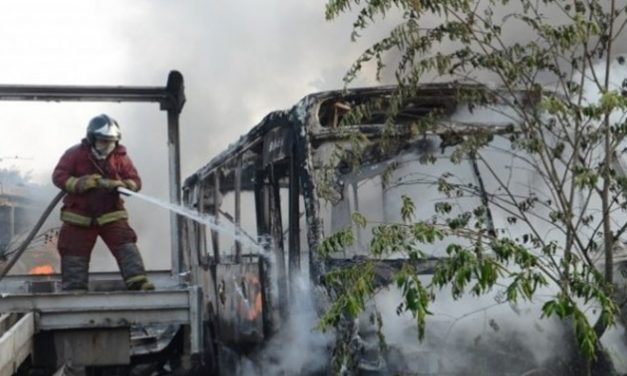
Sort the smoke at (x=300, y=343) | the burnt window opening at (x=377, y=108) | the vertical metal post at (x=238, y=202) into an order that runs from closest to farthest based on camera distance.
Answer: the smoke at (x=300, y=343) → the burnt window opening at (x=377, y=108) → the vertical metal post at (x=238, y=202)

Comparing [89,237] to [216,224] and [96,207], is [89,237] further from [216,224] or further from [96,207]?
[216,224]

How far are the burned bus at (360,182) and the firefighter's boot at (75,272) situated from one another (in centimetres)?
130

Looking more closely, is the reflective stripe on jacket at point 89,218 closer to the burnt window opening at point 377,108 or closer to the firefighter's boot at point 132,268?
the firefighter's boot at point 132,268

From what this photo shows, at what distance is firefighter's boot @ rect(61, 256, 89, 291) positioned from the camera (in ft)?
22.3

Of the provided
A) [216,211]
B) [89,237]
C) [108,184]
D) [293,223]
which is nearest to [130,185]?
[108,184]

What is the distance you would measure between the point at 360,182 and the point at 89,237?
253 cm

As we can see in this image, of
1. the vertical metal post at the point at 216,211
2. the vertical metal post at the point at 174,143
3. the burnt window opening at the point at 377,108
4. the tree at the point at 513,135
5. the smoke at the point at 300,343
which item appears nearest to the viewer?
the tree at the point at 513,135

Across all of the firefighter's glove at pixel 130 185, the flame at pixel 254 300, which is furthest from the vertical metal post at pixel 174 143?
the flame at pixel 254 300

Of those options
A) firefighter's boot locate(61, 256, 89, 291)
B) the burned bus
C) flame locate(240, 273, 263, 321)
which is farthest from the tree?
firefighter's boot locate(61, 256, 89, 291)

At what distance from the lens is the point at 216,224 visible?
8211 millimetres

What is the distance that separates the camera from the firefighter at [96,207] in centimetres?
680

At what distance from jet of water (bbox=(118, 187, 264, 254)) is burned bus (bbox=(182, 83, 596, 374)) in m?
0.13

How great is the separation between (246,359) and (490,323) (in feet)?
8.91

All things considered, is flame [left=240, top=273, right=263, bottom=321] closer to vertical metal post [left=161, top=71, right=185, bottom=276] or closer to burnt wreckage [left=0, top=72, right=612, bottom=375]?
burnt wreckage [left=0, top=72, right=612, bottom=375]
